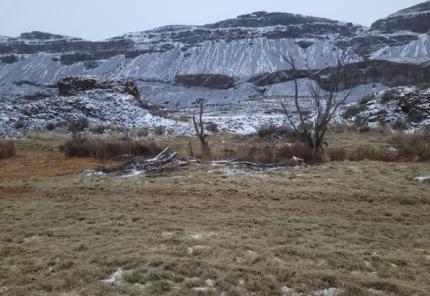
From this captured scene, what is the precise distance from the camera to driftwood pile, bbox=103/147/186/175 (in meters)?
12.7

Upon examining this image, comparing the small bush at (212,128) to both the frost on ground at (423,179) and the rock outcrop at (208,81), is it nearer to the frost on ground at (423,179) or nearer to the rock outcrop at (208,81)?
the frost on ground at (423,179)

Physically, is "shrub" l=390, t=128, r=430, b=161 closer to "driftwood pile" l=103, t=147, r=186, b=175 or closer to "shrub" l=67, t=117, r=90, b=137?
"driftwood pile" l=103, t=147, r=186, b=175

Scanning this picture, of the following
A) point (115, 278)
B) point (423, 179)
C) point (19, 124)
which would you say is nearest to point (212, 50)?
point (19, 124)

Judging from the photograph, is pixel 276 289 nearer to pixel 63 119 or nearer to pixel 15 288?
pixel 15 288

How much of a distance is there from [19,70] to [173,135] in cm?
11113

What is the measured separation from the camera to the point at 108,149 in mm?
16812

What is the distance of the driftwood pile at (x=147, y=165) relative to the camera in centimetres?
1271

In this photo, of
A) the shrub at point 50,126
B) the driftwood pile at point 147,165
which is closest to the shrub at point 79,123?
the shrub at point 50,126

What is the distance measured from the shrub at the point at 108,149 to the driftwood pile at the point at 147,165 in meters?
1.74

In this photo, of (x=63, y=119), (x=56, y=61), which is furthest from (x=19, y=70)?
(x=63, y=119)

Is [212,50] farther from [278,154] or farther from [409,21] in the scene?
[278,154]

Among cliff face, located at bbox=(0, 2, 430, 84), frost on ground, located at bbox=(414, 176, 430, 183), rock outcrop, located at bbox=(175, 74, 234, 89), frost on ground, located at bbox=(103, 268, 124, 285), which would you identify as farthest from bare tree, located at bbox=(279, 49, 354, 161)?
cliff face, located at bbox=(0, 2, 430, 84)

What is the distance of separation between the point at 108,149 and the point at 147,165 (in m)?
4.20

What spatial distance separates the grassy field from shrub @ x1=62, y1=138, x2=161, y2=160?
4171mm
